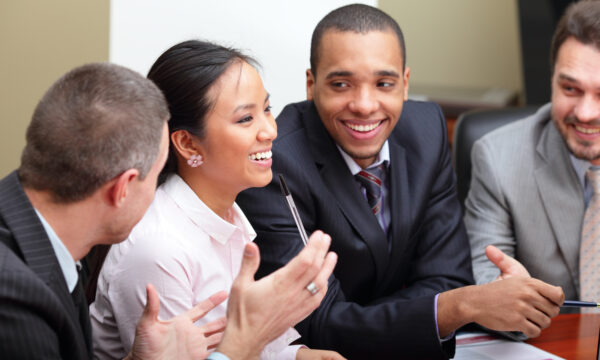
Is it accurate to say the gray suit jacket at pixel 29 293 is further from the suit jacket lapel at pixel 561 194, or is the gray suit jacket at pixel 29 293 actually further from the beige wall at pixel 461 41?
the beige wall at pixel 461 41

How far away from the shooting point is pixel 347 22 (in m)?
1.79

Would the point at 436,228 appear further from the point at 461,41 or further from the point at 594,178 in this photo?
the point at 461,41

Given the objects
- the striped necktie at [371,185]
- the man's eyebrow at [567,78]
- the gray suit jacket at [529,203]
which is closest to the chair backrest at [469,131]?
the gray suit jacket at [529,203]

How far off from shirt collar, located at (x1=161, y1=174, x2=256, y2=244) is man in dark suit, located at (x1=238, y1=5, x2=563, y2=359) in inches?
8.6

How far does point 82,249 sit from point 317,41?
1.00 m

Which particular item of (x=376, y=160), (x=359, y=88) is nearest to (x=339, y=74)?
(x=359, y=88)

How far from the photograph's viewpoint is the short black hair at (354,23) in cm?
178

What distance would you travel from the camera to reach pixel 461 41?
4.12 m

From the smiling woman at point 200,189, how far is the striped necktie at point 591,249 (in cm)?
89

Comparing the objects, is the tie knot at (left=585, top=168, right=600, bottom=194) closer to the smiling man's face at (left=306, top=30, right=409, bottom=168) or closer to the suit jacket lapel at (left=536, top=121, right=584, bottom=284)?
the suit jacket lapel at (left=536, top=121, right=584, bottom=284)

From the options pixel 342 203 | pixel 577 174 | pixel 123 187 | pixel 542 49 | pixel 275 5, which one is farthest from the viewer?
pixel 542 49

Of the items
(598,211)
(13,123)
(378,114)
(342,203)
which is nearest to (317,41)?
(378,114)

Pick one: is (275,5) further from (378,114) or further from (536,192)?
(536,192)

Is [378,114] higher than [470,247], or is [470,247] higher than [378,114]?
[378,114]
